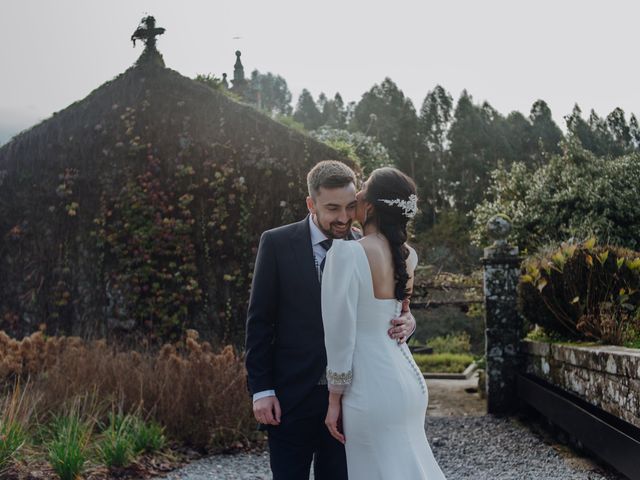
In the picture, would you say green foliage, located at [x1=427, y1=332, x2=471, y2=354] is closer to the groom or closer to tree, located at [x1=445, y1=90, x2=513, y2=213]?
the groom

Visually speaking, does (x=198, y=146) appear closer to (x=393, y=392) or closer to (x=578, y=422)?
(x=578, y=422)

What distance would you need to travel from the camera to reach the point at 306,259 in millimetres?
3086

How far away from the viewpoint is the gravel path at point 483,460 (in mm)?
5461

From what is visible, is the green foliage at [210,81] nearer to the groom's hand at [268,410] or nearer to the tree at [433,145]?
the groom's hand at [268,410]

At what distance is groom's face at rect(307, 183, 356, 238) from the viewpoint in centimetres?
293

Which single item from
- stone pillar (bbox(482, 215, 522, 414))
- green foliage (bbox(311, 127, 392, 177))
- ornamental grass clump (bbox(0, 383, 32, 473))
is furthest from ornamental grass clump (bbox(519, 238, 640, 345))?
green foliage (bbox(311, 127, 392, 177))

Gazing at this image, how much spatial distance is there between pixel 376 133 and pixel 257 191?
1168 inches

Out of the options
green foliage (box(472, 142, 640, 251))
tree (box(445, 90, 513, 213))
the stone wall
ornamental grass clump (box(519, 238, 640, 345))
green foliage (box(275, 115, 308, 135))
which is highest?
tree (box(445, 90, 513, 213))

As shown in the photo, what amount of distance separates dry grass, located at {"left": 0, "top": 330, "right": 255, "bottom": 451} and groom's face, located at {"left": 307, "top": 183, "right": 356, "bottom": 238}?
3533 mm

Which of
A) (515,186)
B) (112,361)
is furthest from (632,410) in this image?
(515,186)

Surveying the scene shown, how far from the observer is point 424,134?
3922 centimetres

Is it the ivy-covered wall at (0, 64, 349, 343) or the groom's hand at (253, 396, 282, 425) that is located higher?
the ivy-covered wall at (0, 64, 349, 343)

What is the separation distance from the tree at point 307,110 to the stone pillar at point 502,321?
4166 centimetres

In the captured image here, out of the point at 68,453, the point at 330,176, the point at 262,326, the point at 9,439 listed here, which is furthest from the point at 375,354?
the point at 9,439
